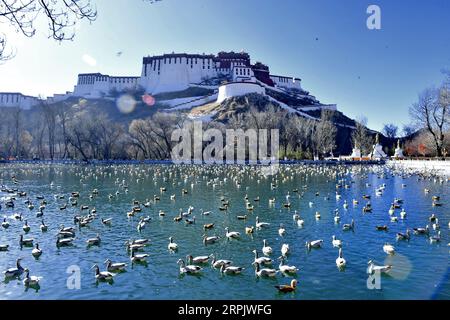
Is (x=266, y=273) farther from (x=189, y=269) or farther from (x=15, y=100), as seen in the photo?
(x=15, y=100)

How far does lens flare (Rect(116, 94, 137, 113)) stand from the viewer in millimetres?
134688

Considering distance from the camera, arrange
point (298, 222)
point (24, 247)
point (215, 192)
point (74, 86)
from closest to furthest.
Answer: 1. point (24, 247)
2. point (298, 222)
3. point (215, 192)
4. point (74, 86)

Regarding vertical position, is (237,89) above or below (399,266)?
above

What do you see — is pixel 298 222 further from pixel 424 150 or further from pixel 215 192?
pixel 424 150

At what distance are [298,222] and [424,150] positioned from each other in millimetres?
→ 74276

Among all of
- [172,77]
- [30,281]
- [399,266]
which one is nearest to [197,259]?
[30,281]

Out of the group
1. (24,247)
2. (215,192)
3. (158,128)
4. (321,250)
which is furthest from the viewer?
(158,128)

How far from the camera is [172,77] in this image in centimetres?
14362

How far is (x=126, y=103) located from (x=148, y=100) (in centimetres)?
863

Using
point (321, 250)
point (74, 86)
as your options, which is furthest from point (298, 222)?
point (74, 86)

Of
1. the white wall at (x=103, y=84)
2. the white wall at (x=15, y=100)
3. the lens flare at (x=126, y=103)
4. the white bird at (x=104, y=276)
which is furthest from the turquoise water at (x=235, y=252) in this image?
the white wall at (x=15, y=100)

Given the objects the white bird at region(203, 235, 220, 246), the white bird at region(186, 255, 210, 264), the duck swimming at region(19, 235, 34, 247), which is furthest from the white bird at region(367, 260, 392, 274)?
the duck swimming at region(19, 235, 34, 247)

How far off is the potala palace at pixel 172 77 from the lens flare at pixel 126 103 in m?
7.52

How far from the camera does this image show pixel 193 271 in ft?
37.6
